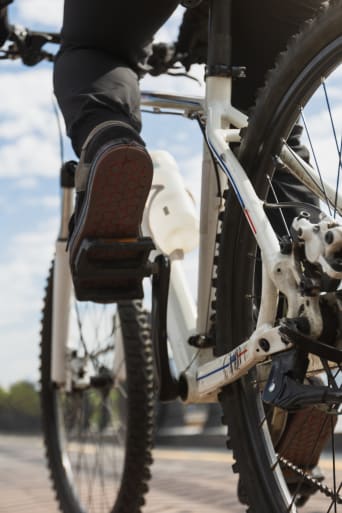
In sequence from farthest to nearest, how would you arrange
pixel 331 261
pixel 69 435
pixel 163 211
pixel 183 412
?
1. pixel 183 412
2. pixel 69 435
3. pixel 163 211
4. pixel 331 261

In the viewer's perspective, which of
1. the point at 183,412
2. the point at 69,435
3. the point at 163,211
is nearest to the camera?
the point at 163,211

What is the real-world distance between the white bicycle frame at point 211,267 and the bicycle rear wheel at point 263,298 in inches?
1.5

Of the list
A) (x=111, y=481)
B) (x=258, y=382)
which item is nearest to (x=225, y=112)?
(x=258, y=382)

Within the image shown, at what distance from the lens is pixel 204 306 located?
1.93m

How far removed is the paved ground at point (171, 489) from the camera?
3354mm

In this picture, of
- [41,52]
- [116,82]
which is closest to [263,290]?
[116,82]

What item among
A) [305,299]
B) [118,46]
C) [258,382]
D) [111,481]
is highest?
[118,46]

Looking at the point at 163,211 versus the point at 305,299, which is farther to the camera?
the point at 163,211

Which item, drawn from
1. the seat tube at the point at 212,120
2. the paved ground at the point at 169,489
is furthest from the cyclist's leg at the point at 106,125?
the paved ground at the point at 169,489

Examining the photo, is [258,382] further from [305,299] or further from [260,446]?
[305,299]

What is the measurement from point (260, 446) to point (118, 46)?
2.82ft

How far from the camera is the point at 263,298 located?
1.47 metres

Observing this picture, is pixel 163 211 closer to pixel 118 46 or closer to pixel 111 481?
pixel 118 46

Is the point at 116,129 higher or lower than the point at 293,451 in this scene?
higher
